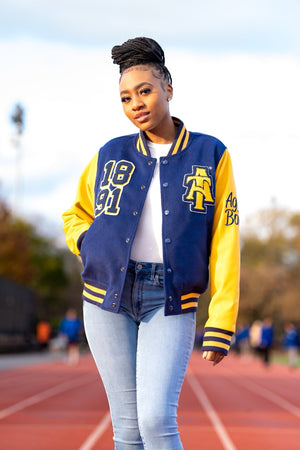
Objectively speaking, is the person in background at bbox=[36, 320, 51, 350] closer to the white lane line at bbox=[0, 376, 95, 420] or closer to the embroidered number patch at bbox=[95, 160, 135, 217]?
the white lane line at bbox=[0, 376, 95, 420]

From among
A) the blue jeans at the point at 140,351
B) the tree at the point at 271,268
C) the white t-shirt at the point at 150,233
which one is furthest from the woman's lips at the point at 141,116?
the tree at the point at 271,268

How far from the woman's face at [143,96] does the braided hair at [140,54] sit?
0.09ft

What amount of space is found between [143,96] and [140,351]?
1.03 m

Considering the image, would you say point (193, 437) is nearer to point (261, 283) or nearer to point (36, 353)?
point (36, 353)

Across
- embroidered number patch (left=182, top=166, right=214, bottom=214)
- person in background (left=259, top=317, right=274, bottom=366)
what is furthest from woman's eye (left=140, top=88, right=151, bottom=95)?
person in background (left=259, top=317, right=274, bottom=366)

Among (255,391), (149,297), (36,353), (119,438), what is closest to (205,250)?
(149,297)

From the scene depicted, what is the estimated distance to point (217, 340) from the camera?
3.68m

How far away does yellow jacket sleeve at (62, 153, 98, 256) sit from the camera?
13.5 ft

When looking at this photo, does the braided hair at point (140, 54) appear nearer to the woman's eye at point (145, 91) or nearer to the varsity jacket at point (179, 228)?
the woman's eye at point (145, 91)

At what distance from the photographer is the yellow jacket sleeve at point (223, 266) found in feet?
12.1

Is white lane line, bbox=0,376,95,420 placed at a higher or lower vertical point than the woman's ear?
lower

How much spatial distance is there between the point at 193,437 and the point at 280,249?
68.1m

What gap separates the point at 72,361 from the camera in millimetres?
32312

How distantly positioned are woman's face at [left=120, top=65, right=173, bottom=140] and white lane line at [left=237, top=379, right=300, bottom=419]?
9282 mm
